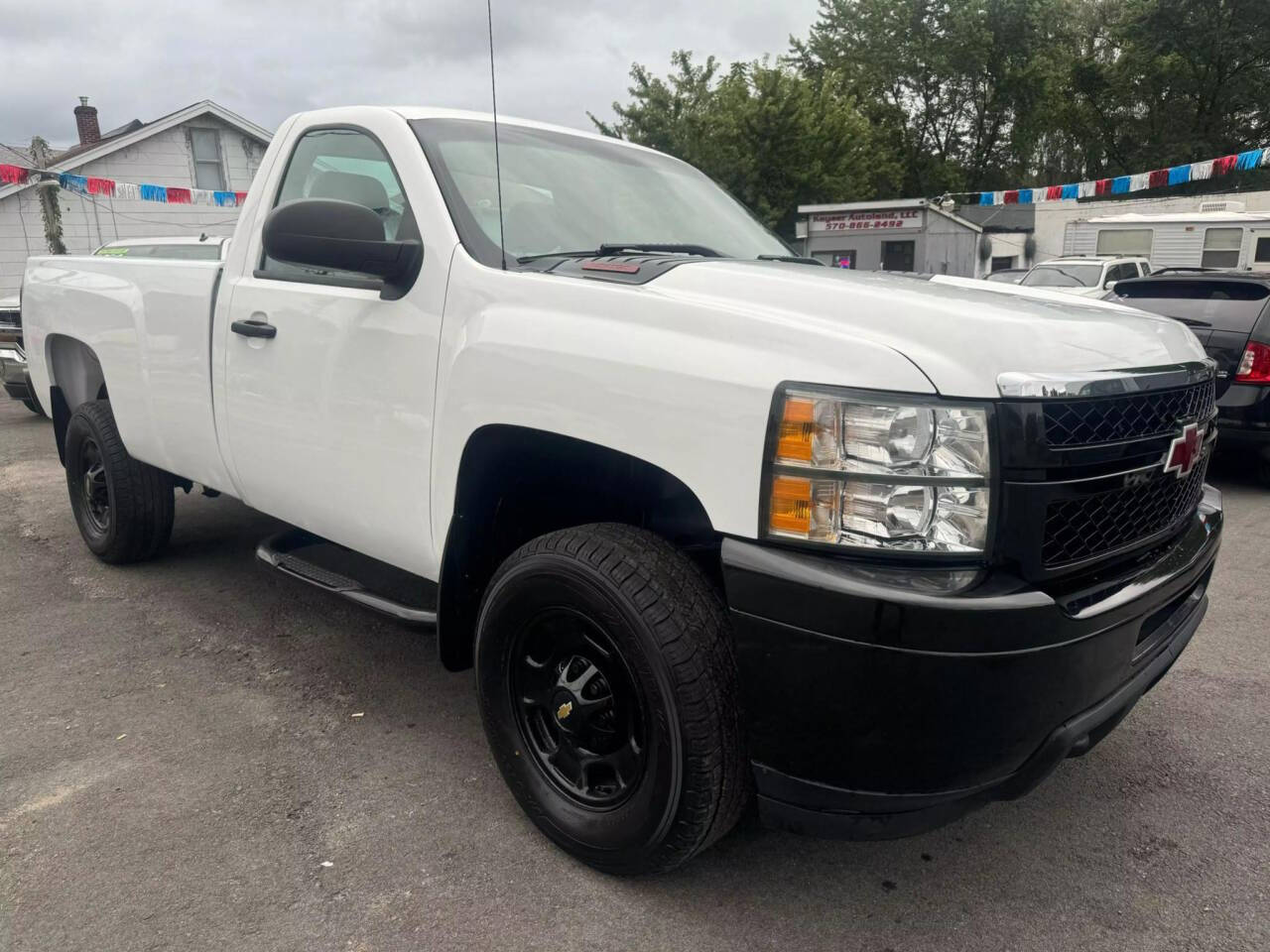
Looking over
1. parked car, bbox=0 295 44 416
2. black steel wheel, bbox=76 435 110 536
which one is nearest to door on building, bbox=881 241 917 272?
parked car, bbox=0 295 44 416

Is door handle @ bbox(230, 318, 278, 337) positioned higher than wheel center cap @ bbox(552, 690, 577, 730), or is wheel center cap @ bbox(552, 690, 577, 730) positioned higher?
door handle @ bbox(230, 318, 278, 337)

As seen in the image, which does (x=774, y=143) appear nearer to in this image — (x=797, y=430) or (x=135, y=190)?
(x=135, y=190)

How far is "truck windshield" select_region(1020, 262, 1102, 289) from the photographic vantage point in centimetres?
1752

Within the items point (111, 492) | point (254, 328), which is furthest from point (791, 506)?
point (111, 492)

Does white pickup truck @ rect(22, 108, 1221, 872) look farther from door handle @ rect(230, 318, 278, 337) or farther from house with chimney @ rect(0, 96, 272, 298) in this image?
house with chimney @ rect(0, 96, 272, 298)

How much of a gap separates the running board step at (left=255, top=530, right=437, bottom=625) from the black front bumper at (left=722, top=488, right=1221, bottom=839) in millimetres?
1188

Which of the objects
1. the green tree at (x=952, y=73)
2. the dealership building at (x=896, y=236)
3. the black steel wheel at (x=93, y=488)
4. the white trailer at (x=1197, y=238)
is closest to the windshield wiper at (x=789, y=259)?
the black steel wheel at (x=93, y=488)

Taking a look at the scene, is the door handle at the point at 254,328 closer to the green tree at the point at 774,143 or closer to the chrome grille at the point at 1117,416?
the chrome grille at the point at 1117,416

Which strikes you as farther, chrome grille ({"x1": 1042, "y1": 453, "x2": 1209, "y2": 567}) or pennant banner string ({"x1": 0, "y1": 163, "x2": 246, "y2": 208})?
pennant banner string ({"x1": 0, "y1": 163, "x2": 246, "y2": 208})

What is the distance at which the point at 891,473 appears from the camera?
6.20 feet

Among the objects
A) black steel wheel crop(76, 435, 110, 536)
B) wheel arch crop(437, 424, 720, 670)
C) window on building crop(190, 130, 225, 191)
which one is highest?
window on building crop(190, 130, 225, 191)

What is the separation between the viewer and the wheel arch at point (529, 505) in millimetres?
2484

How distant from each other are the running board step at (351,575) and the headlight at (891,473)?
133 cm

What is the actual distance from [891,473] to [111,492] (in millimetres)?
3929
